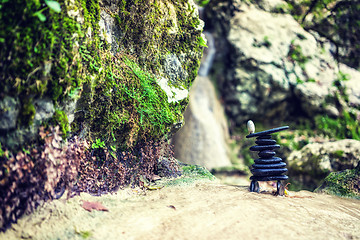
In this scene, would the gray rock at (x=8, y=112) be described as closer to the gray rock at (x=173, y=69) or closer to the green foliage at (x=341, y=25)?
the gray rock at (x=173, y=69)

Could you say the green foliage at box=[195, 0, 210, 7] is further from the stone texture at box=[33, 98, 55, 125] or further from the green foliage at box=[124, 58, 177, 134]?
the stone texture at box=[33, 98, 55, 125]

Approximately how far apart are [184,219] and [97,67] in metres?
1.77

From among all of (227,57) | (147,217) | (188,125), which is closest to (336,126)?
(227,57)

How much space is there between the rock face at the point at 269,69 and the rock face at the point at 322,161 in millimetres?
3486

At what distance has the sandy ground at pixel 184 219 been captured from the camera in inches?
88.2

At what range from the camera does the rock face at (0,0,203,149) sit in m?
2.17

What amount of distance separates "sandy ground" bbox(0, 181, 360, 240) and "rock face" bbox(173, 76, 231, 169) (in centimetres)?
521

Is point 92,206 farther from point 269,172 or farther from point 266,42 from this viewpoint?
point 266,42

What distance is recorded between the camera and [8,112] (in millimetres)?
2133

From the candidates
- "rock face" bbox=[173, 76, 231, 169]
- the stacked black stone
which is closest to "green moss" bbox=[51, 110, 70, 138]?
the stacked black stone

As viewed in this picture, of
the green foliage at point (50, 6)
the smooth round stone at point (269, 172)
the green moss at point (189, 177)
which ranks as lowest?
the green moss at point (189, 177)

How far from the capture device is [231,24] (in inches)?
396

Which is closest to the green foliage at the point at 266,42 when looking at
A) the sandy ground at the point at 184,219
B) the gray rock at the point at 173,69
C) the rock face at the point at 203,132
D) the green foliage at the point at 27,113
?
the rock face at the point at 203,132

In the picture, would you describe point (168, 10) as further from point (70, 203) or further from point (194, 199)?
point (70, 203)
